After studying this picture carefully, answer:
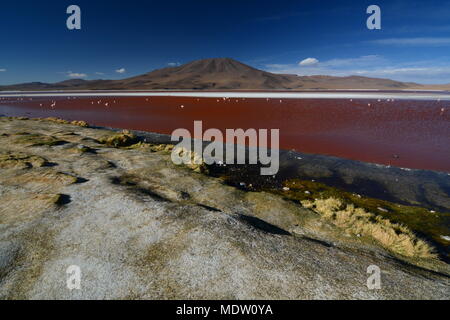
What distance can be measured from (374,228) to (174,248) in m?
7.60

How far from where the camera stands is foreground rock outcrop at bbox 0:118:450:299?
5539 millimetres

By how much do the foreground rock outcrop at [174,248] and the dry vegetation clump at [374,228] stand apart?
510 mm

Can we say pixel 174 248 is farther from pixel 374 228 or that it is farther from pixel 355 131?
pixel 355 131

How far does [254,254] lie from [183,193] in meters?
5.85

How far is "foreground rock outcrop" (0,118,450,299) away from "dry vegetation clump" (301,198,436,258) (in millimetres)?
510

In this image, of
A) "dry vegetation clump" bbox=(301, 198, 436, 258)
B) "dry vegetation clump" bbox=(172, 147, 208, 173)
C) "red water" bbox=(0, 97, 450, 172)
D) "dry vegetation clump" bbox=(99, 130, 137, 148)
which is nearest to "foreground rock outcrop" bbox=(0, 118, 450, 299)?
"dry vegetation clump" bbox=(301, 198, 436, 258)

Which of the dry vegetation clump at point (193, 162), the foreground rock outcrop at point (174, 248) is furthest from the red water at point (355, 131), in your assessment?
the foreground rock outcrop at point (174, 248)

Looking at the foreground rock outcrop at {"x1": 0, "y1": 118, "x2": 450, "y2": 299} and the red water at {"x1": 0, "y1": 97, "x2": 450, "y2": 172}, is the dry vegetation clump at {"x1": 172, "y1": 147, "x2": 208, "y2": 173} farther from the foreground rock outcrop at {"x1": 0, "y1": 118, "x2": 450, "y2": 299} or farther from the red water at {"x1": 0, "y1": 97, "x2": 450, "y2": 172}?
the red water at {"x1": 0, "y1": 97, "x2": 450, "y2": 172}

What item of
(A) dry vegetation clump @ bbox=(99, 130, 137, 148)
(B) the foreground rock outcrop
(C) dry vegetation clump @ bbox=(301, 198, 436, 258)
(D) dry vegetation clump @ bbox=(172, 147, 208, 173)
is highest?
(A) dry vegetation clump @ bbox=(99, 130, 137, 148)

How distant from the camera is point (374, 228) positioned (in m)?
9.27

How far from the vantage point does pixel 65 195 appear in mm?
10117
